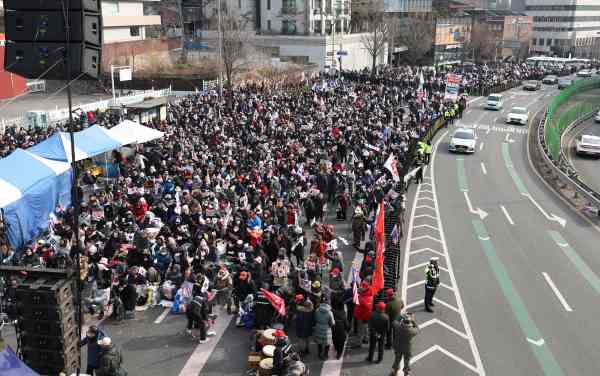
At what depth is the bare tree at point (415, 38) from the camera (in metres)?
89.3

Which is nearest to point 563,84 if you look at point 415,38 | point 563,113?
point 563,113

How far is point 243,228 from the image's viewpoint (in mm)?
16438

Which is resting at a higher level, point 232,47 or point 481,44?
point 481,44

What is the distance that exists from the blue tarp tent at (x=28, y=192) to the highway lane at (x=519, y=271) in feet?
39.7

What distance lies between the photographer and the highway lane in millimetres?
12688

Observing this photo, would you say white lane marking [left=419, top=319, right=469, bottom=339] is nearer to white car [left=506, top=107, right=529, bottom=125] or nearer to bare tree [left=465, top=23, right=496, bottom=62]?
white car [left=506, top=107, right=529, bottom=125]

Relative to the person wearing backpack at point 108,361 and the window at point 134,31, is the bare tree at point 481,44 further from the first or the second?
the person wearing backpack at point 108,361

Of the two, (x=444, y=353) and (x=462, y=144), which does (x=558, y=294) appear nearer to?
(x=444, y=353)

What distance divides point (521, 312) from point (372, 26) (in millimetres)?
77718

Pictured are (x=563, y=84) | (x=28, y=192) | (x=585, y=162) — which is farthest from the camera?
(x=563, y=84)

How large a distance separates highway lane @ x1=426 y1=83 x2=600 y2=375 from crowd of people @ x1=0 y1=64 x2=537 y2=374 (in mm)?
2450

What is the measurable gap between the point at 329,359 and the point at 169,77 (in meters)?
46.5

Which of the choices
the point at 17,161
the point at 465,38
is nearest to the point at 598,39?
the point at 465,38

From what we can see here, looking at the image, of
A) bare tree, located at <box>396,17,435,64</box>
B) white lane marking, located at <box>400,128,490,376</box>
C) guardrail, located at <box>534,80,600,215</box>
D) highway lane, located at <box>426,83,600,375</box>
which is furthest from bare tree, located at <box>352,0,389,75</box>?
white lane marking, located at <box>400,128,490,376</box>
